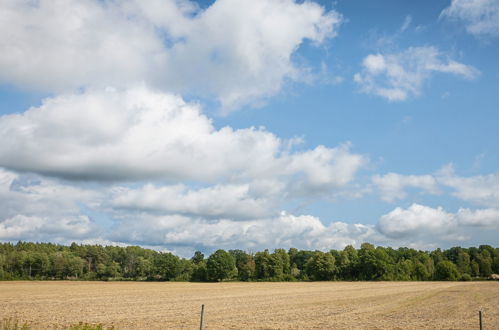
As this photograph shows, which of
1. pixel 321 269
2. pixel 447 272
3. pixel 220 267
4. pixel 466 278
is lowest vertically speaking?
pixel 466 278

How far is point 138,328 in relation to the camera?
2973 centimetres

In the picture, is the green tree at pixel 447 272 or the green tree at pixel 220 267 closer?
the green tree at pixel 447 272

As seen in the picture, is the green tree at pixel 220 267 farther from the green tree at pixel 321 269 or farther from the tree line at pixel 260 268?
the green tree at pixel 321 269

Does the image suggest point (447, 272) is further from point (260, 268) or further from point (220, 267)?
point (220, 267)

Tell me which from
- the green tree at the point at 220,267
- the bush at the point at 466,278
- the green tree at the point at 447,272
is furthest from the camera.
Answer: the green tree at the point at 220,267

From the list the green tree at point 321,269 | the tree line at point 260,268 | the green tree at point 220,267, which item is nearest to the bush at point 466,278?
the tree line at point 260,268

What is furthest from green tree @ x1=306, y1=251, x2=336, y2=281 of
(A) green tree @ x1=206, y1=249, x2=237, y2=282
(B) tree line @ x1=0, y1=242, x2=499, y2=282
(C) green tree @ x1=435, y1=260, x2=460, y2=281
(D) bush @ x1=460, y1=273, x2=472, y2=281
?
(D) bush @ x1=460, y1=273, x2=472, y2=281

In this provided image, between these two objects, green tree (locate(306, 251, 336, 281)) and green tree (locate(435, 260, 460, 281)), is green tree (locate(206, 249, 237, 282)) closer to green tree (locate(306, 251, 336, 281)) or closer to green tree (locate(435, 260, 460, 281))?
green tree (locate(306, 251, 336, 281))

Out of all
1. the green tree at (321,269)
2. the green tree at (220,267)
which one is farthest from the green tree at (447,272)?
the green tree at (220,267)

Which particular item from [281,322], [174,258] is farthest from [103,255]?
[281,322]

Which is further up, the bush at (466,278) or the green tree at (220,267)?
the green tree at (220,267)

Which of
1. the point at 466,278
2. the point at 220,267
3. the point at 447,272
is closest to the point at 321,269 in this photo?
the point at 220,267

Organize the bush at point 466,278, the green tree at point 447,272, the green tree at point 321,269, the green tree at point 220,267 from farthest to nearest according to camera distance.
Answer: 1. the green tree at point 220,267
2. the green tree at point 321,269
3. the green tree at point 447,272
4. the bush at point 466,278

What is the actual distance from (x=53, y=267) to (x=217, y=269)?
61.0 m
